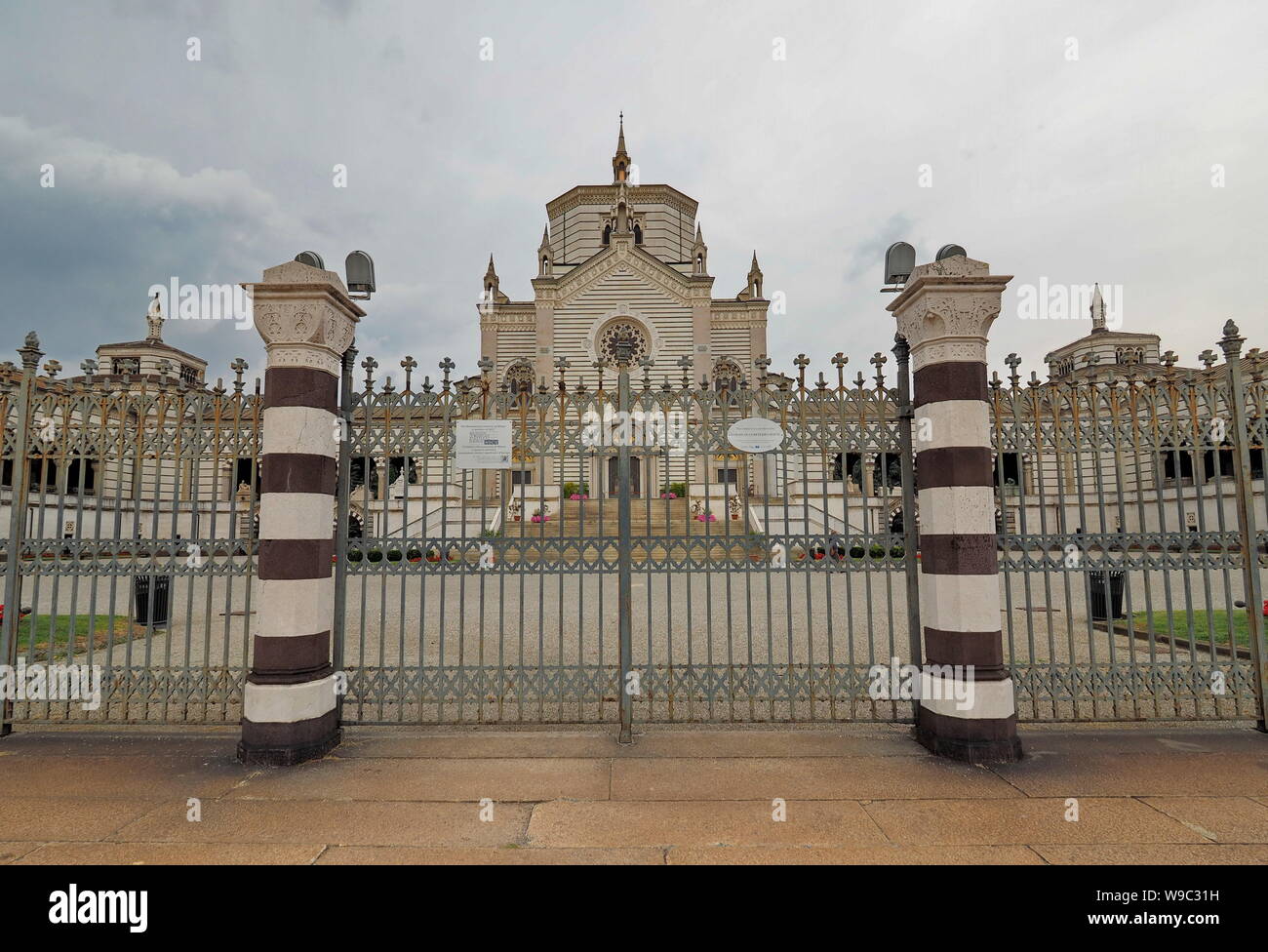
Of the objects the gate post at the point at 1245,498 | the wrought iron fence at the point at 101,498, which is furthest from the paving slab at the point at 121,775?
the gate post at the point at 1245,498

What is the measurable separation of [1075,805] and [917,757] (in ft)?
3.95

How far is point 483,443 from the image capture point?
21.0 ft

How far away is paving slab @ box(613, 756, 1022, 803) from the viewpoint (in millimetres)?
4895

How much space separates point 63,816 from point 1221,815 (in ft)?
25.8

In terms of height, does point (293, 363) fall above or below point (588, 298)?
below

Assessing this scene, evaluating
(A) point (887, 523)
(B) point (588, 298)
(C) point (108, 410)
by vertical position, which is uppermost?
(B) point (588, 298)

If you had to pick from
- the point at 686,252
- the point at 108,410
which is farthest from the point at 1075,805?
the point at 686,252

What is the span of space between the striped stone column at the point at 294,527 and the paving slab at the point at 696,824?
247 cm

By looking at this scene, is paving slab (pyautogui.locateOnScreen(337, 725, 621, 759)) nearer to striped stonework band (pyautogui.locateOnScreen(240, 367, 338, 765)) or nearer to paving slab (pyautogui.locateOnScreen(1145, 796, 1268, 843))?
striped stonework band (pyautogui.locateOnScreen(240, 367, 338, 765))

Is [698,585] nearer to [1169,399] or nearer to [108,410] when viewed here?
[1169,399]

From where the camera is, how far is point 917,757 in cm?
561

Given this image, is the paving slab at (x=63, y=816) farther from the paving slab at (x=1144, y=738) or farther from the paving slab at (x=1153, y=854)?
the paving slab at (x=1144, y=738)

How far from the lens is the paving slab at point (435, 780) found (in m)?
4.90

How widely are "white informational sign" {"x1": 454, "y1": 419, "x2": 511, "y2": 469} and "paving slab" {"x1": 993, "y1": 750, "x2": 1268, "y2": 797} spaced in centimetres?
506
